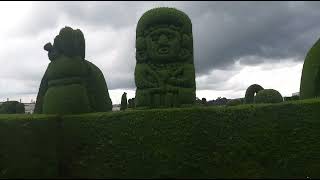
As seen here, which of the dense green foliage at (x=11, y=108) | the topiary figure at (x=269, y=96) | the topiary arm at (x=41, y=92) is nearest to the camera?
the topiary arm at (x=41, y=92)

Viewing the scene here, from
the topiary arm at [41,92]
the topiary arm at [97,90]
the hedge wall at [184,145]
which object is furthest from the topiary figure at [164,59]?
the topiary arm at [41,92]

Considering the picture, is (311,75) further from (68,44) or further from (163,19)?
(68,44)

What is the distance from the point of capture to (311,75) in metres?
10.1

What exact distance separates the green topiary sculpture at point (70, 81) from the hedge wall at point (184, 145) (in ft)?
3.62

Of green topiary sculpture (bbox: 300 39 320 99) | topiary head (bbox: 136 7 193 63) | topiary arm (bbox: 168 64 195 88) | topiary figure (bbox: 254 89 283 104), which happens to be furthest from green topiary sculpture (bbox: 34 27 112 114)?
green topiary sculpture (bbox: 300 39 320 99)

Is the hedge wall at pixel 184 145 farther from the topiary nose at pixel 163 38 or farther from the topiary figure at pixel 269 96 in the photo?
the topiary figure at pixel 269 96

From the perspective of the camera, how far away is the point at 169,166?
808cm

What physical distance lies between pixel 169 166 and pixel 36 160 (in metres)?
2.68

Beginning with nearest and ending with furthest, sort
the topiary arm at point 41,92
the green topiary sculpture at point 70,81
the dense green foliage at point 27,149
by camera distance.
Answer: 1. the dense green foliage at point 27,149
2. the green topiary sculpture at point 70,81
3. the topiary arm at point 41,92

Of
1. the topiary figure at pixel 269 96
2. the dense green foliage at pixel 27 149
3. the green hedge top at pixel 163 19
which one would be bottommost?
the dense green foliage at pixel 27 149

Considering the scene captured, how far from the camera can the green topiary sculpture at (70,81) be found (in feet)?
31.5

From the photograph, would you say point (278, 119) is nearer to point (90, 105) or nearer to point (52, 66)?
point (90, 105)

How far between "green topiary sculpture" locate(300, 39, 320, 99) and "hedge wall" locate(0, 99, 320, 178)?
7.21 ft

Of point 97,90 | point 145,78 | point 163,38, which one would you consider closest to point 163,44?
point 163,38
